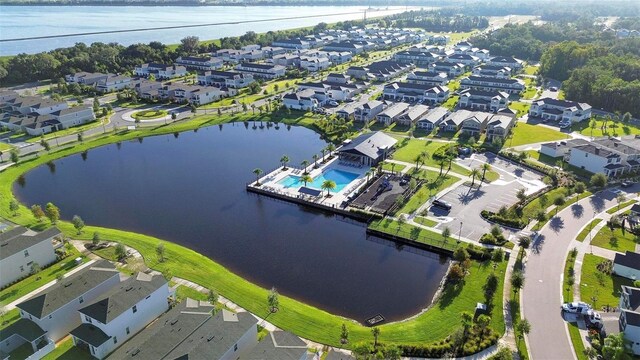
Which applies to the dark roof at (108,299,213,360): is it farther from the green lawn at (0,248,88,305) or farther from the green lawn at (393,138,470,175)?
the green lawn at (393,138,470,175)

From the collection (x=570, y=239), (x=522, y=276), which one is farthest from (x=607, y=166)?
(x=522, y=276)

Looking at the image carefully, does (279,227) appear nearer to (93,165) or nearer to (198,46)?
(93,165)

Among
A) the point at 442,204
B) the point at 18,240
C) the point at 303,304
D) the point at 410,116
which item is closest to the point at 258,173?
the point at 442,204

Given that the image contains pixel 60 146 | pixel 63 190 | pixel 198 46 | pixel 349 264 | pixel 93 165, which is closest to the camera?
pixel 349 264

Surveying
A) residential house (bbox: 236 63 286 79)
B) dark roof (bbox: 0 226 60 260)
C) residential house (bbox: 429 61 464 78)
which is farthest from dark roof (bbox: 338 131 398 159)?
residential house (bbox: 429 61 464 78)

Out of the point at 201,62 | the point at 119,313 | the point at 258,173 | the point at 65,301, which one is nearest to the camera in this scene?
the point at 119,313

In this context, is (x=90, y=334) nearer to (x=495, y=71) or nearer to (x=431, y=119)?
(x=431, y=119)
